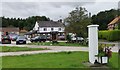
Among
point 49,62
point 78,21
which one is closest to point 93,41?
point 49,62

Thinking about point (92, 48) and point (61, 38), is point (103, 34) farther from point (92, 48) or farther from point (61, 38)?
point (92, 48)

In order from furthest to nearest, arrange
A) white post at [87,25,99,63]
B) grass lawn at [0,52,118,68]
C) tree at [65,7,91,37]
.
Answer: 1. tree at [65,7,91,37]
2. white post at [87,25,99,63]
3. grass lawn at [0,52,118,68]

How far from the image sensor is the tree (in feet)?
142

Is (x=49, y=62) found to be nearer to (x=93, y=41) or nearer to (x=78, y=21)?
(x=93, y=41)

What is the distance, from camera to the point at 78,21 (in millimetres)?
43969

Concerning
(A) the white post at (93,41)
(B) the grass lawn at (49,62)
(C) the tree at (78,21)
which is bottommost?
(B) the grass lawn at (49,62)

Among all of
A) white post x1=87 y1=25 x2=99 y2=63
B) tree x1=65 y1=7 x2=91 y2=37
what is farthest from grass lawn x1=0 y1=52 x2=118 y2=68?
tree x1=65 y1=7 x2=91 y2=37

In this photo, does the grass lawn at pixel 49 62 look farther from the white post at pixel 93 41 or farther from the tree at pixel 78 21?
the tree at pixel 78 21

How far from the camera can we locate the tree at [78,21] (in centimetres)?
4328

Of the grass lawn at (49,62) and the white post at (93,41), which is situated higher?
the white post at (93,41)

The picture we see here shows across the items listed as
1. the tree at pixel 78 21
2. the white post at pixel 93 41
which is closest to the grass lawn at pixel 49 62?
the white post at pixel 93 41

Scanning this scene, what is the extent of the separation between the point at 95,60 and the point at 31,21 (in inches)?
4856

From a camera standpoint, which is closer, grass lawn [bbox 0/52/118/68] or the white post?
grass lawn [bbox 0/52/118/68]

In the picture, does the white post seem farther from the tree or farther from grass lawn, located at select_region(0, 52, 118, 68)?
the tree
